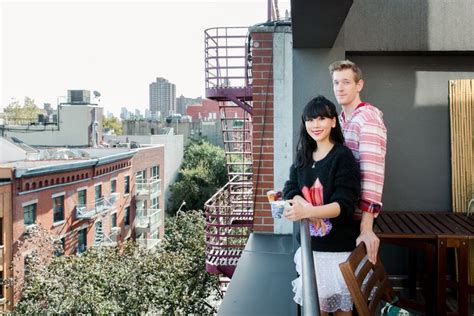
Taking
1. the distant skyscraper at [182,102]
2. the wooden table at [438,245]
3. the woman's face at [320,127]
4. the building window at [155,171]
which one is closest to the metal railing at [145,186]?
the building window at [155,171]

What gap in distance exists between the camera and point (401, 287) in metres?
3.12

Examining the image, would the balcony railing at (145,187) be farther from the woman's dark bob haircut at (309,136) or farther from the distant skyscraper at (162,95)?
the distant skyscraper at (162,95)

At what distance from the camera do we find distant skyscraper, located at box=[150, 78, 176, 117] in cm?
6562

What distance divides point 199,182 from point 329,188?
2763 centimetres

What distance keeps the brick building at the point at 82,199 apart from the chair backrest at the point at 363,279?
14493 millimetres

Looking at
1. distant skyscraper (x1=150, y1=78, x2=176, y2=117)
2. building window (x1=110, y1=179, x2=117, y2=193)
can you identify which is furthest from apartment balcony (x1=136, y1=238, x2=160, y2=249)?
distant skyscraper (x1=150, y1=78, x2=176, y2=117)

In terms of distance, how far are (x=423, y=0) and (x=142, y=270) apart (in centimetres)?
1085

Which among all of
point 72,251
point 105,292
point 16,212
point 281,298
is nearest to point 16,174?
point 16,212

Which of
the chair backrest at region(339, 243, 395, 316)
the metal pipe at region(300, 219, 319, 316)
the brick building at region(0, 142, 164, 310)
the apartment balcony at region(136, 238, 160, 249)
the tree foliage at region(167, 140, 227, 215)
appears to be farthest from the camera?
the tree foliage at region(167, 140, 227, 215)

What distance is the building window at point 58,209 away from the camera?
16609 mm

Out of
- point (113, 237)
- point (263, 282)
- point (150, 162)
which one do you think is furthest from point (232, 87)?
point (150, 162)

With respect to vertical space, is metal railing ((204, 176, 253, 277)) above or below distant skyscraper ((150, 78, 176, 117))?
below

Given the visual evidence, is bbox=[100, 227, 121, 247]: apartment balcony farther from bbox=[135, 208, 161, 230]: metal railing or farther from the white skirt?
the white skirt

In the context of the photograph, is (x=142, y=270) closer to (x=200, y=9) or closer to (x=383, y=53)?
(x=383, y=53)
